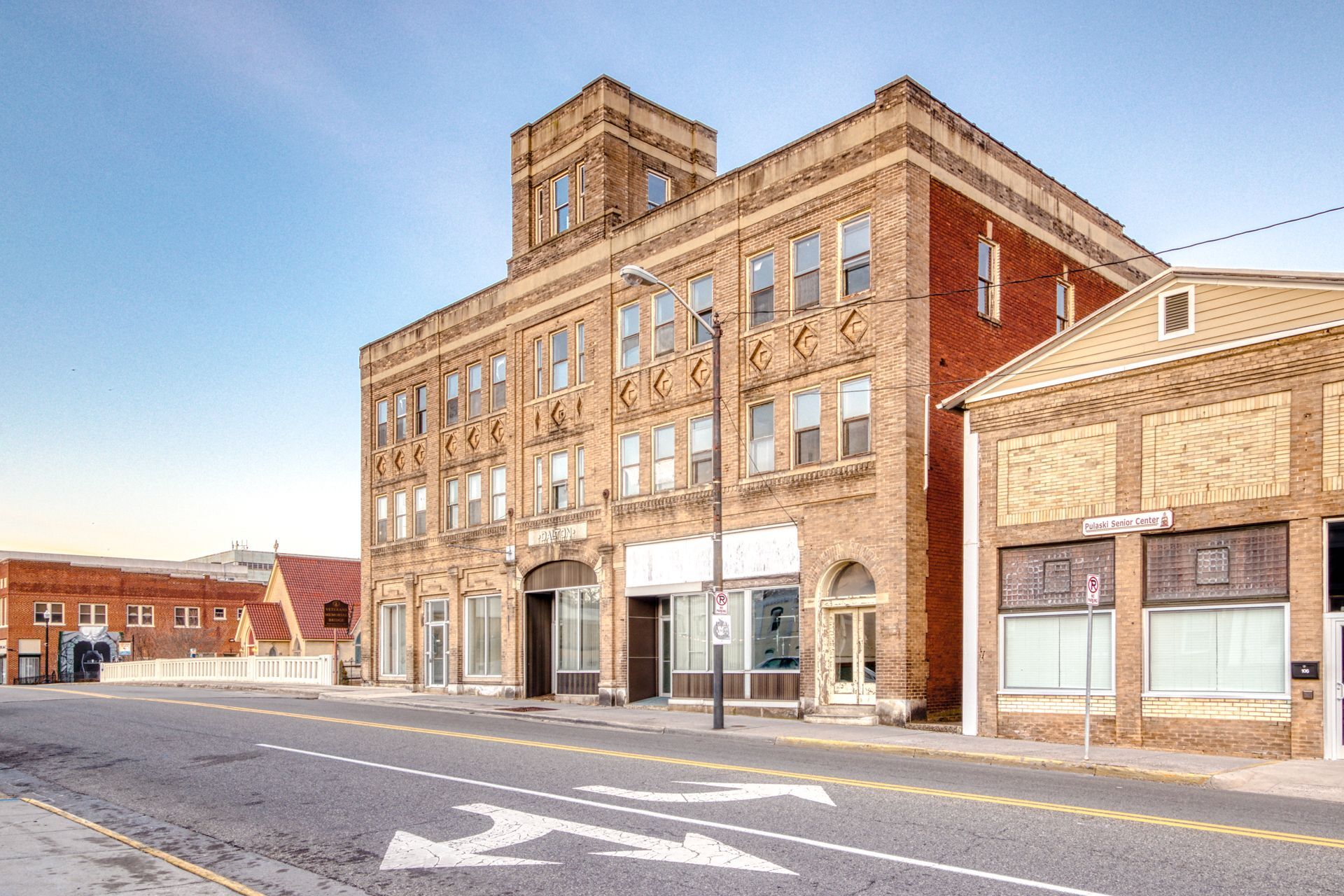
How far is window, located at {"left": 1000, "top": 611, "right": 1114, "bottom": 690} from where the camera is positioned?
60.1 ft

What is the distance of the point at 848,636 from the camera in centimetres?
2312

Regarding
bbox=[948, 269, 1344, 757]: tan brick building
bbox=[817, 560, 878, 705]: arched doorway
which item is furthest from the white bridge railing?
bbox=[948, 269, 1344, 757]: tan brick building

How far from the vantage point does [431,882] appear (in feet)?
26.9

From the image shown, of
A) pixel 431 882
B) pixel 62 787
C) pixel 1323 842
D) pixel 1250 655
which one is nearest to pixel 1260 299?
pixel 1250 655

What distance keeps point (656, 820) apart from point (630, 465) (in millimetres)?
18744

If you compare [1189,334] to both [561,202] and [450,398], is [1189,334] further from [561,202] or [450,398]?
[450,398]

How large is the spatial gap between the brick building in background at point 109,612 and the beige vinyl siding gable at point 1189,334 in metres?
70.4

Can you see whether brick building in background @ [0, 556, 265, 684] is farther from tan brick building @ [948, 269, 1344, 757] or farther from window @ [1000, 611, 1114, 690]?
tan brick building @ [948, 269, 1344, 757]

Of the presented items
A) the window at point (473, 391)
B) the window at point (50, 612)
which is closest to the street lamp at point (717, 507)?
the window at point (473, 391)

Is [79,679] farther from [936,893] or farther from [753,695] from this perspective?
[936,893]

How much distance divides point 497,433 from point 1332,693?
75.5 feet

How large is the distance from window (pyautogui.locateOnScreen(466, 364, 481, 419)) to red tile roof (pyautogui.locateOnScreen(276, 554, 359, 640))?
30.3 meters

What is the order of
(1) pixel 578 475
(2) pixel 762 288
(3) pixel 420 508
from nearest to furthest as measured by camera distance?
(2) pixel 762 288
(1) pixel 578 475
(3) pixel 420 508

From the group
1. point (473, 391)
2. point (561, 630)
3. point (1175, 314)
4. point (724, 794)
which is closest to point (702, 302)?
point (561, 630)
